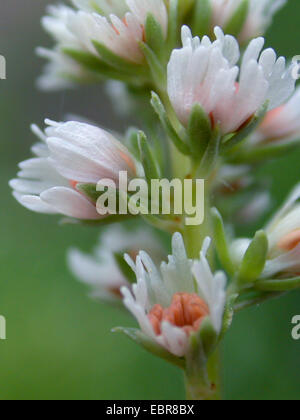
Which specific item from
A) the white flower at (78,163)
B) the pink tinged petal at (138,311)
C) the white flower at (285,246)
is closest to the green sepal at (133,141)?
the white flower at (78,163)

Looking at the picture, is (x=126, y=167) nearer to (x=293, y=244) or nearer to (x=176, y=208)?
(x=176, y=208)

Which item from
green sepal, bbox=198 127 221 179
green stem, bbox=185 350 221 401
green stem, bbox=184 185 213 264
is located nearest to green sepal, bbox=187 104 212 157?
green sepal, bbox=198 127 221 179

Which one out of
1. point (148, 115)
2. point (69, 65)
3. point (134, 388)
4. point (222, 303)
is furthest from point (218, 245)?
point (134, 388)

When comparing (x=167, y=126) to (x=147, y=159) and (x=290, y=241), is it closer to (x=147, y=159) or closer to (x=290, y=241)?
(x=147, y=159)

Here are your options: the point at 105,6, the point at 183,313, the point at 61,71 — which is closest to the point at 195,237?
the point at 183,313

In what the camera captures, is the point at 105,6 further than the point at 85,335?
No

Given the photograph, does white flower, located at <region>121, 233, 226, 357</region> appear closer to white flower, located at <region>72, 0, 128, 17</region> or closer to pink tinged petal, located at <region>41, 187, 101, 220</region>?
pink tinged petal, located at <region>41, 187, 101, 220</region>
